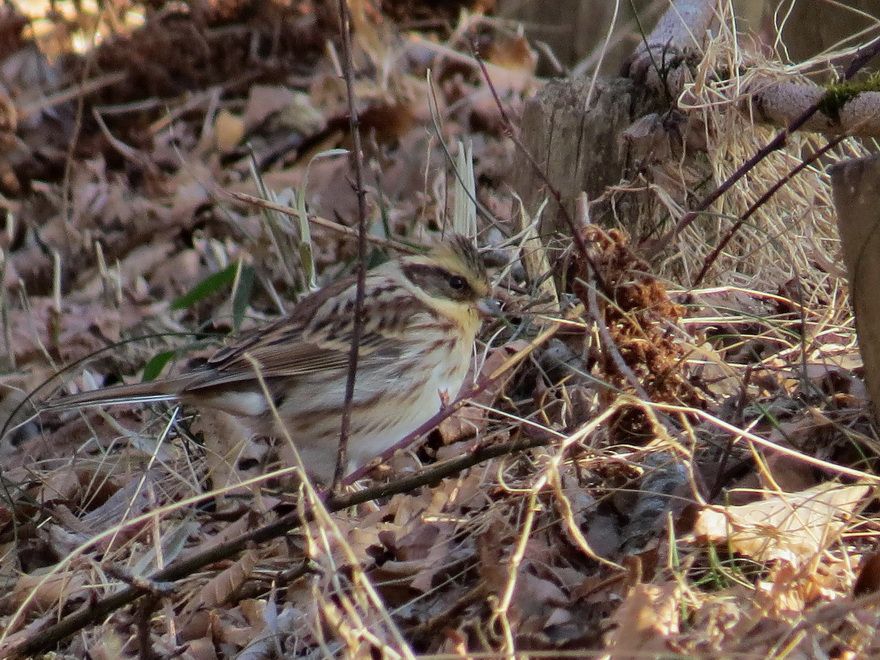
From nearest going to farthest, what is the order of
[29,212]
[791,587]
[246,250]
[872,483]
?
[791,587] → [872,483] → [246,250] → [29,212]

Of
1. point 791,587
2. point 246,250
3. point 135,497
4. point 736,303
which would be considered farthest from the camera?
point 246,250

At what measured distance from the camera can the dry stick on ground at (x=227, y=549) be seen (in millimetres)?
3314

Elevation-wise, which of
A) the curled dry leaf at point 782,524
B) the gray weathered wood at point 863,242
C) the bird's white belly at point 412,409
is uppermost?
the gray weathered wood at point 863,242

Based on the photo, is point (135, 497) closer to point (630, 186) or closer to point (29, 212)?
point (630, 186)

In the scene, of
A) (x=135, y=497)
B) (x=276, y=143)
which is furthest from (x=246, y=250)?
(x=135, y=497)

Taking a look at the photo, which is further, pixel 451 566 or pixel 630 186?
pixel 630 186

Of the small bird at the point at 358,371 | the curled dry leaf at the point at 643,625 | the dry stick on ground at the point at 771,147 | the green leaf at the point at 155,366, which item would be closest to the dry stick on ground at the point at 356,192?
the curled dry leaf at the point at 643,625

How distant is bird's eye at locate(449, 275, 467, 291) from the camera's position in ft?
16.4

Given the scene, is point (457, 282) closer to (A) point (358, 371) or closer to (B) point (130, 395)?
(A) point (358, 371)

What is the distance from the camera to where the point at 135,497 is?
15.0 feet

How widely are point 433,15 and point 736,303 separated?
6.32m

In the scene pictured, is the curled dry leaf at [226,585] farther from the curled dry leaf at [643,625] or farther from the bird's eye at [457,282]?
the bird's eye at [457,282]

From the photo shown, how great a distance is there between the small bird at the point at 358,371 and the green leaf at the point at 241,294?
602 millimetres

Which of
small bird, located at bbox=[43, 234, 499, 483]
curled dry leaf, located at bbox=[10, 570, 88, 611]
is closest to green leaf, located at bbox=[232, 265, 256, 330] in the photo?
small bird, located at bbox=[43, 234, 499, 483]
